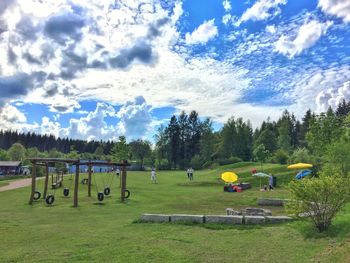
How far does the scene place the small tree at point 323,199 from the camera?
501 inches

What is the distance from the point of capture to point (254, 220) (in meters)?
15.1

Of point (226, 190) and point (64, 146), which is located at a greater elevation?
point (64, 146)

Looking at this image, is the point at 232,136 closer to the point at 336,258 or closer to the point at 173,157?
the point at 173,157

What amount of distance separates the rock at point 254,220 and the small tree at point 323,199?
222 cm

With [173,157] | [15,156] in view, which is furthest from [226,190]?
[15,156]

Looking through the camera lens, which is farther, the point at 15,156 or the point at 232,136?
the point at 15,156

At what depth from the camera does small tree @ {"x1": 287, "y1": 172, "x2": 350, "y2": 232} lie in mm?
12719

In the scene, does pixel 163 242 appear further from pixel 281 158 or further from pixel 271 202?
pixel 281 158

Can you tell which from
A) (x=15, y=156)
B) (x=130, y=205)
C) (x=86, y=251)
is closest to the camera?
(x=86, y=251)

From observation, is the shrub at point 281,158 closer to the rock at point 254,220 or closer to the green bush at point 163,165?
the green bush at point 163,165

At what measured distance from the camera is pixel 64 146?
191 meters

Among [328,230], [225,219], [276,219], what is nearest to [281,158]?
[276,219]

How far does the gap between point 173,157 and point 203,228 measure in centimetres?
11183

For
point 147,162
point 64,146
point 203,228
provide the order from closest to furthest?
1. point 203,228
2. point 147,162
3. point 64,146
